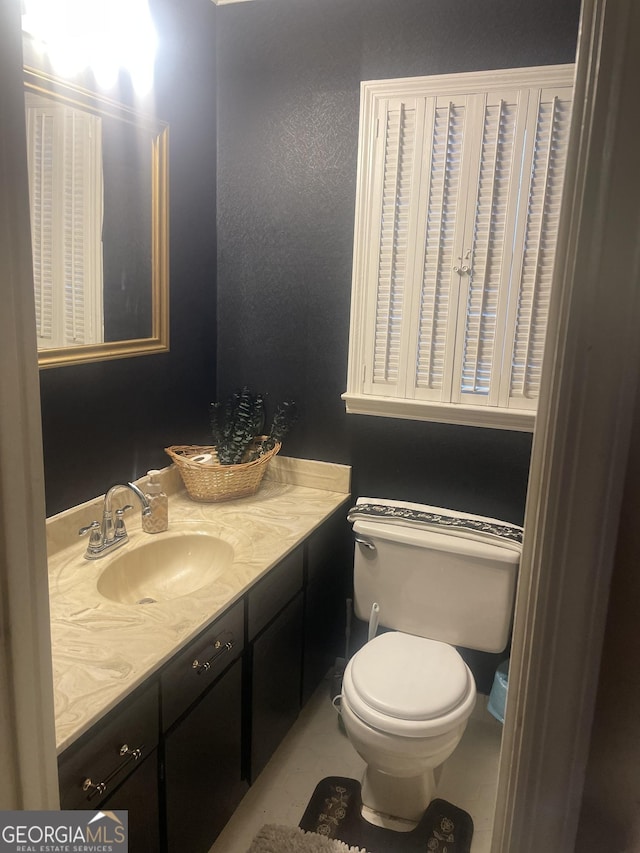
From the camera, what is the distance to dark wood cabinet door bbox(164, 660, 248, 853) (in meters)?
1.53

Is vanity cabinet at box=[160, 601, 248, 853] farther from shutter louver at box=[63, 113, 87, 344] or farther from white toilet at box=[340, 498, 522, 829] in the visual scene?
shutter louver at box=[63, 113, 87, 344]

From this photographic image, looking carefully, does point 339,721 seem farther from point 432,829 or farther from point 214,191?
point 214,191

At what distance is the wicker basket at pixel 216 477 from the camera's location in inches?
88.7

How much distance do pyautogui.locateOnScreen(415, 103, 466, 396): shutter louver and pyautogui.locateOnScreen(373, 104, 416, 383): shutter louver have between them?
0.08m

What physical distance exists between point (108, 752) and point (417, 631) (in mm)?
1230

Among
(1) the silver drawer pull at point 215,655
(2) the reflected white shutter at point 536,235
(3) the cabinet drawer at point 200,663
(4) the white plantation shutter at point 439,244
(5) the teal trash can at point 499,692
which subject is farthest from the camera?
(5) the teal trash can at point 499,692

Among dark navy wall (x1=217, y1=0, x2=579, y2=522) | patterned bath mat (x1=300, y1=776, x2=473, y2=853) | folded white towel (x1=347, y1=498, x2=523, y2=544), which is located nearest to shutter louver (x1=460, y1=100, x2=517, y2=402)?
dark navy wall (x1=217, y1=0, x2=579, y2=522)

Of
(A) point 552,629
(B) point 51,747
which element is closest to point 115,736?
(B) point 51,747

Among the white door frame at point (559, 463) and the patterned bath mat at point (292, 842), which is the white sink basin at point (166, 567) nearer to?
the patterned bath mat at point (292, 842)

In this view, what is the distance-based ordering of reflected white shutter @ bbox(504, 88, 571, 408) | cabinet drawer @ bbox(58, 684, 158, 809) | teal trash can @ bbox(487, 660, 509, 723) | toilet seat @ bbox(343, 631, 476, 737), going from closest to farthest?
1. cabinet drawer @ bbox(58, 684, 158, 809)
2. toilet seat @ bbox(343, 631, 476, 737)
3. reflected white shutter @ bbox(504, 88, 571, 408)
4. teal trash can @ bbox(487, 660, 509, 723)

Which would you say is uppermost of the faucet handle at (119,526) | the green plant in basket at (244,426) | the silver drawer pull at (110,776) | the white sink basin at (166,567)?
the green plant in basket at (244,426)

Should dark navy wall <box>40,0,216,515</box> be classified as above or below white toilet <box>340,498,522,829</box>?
above

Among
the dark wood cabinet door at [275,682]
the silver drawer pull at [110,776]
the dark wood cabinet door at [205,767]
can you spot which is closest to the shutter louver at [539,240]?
the dark wood cabinet door at [275,682]

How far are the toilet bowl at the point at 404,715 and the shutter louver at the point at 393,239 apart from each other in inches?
36.6
